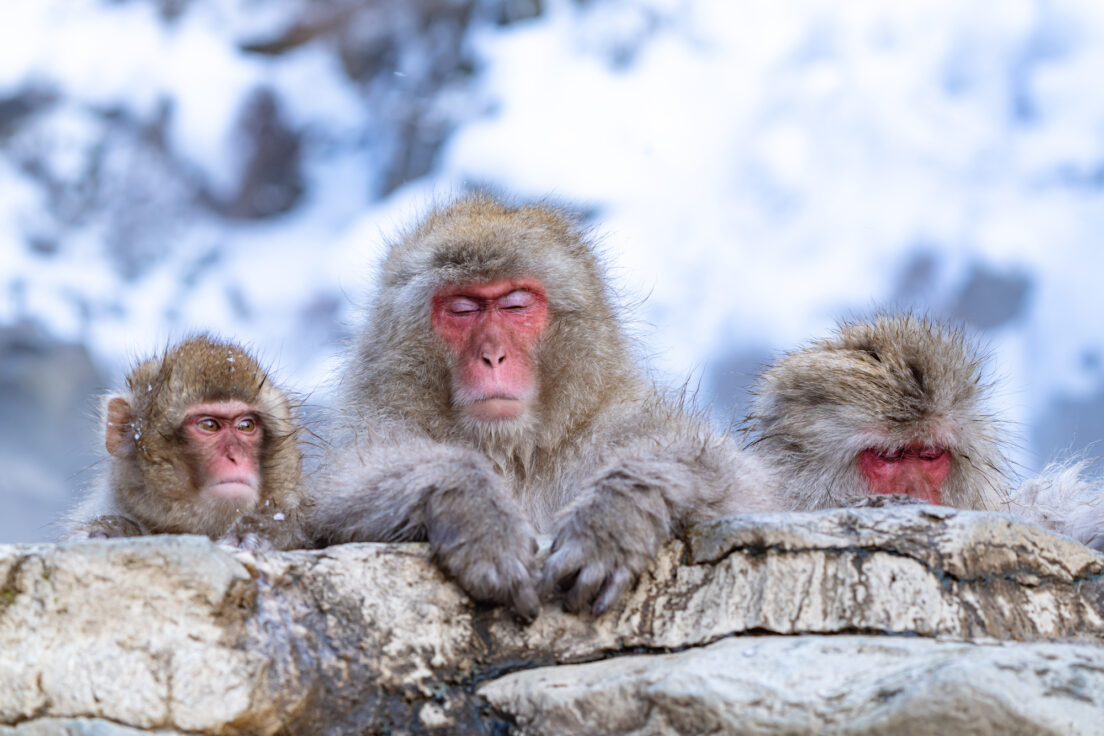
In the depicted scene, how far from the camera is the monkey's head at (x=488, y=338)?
11.4 ft

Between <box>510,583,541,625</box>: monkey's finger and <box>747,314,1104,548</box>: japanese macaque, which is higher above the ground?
<box>747,314,1104,548</box>: japanese macaque

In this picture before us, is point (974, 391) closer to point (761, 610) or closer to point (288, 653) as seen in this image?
point (761, 610)

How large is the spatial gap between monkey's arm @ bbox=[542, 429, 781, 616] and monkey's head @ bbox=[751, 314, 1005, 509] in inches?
39.9

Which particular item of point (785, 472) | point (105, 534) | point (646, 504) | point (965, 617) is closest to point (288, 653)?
point (646, 504)

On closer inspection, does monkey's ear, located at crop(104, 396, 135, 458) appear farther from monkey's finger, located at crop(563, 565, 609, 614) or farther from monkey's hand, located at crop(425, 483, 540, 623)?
monkey's finger, located at crop(563, 565, 609, 614)

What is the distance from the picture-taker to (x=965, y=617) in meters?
2.46

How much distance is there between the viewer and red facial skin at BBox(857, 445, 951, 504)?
13.0ft

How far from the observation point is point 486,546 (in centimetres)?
252

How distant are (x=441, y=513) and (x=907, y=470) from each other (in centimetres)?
200

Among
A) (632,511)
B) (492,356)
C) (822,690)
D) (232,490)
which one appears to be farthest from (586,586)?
(232,490)

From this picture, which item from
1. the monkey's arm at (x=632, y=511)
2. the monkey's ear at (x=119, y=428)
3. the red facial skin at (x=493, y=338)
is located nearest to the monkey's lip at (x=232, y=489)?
the monkey's ear at (x=119, y=428)

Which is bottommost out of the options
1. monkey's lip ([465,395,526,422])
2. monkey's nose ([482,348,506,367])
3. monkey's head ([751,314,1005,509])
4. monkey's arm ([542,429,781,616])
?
monkey's arm ([542,429,781,616])

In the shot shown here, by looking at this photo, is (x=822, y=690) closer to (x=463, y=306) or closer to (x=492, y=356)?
(x=492, y=356)

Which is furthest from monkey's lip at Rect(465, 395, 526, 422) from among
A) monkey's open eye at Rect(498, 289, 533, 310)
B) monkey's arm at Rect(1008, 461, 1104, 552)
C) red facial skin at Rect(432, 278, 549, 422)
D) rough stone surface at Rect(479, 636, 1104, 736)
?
monkey's arm at Rect(1008, 461, 1104, 552)
